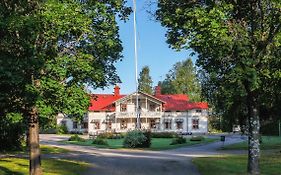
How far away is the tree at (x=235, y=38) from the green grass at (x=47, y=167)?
7.38m

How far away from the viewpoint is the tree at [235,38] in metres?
15.1

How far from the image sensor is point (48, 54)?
15.7m

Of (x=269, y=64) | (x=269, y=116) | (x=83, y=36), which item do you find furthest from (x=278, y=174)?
(x=269, y=116)

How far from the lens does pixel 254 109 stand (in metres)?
17.5

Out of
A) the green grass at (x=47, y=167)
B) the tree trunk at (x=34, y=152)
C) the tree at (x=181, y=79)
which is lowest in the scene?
the green grass at (x=47, y=167)

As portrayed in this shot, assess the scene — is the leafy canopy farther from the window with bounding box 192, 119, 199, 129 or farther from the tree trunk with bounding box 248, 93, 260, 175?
the window with bounding box 192, 119, 199, 129

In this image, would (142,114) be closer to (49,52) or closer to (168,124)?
(168,124)

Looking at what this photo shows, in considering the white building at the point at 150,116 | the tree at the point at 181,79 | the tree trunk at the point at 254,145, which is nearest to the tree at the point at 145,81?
the tree at the point at 181,79

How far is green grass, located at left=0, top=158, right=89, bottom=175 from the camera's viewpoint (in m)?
19.7

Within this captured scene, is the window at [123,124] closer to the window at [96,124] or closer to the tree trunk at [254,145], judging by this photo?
the window at [96,124]

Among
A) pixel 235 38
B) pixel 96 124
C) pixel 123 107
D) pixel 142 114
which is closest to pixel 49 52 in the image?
pixel 235 38

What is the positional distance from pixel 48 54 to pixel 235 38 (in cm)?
637

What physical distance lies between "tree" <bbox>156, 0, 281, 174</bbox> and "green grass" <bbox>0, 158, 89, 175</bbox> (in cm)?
738

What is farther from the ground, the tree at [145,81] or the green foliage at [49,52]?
the tree at [145,81]
